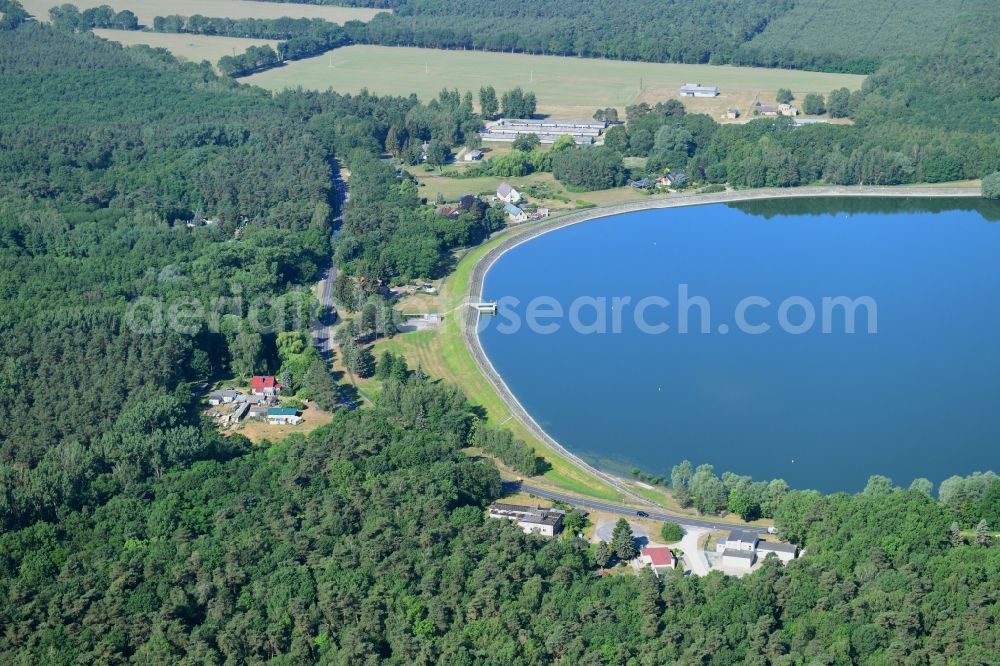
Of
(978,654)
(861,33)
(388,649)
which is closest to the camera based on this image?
(978,654)

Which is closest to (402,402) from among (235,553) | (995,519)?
(235,553)

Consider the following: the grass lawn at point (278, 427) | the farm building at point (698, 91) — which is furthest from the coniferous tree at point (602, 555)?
the farm building at point (698, 91)

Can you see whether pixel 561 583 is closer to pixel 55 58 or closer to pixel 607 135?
pixel 607 135

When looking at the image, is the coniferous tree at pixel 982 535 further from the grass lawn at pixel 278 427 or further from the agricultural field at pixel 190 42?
the agricultural field at pixel 190 42

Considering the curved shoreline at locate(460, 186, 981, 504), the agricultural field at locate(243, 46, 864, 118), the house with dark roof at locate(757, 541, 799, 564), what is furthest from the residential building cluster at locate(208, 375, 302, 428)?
the agricultural field at locate(243, 46, 864, 118)

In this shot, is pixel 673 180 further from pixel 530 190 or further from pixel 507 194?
pixel 507 194

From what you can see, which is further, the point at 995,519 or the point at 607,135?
the point at 607,135

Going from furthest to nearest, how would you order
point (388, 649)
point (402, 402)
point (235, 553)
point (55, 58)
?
point (55, 58) < point (402, 402) < point (235, 553) < point (388, 649)

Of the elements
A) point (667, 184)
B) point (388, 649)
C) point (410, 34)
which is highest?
point (410, 34)
